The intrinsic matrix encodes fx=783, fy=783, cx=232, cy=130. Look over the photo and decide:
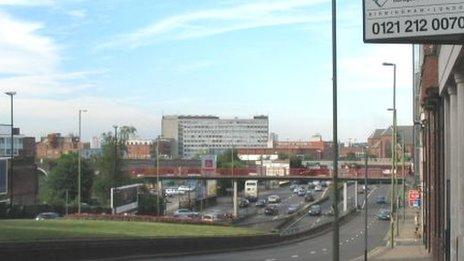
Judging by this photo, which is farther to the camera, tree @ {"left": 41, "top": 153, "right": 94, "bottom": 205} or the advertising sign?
the advertising sign

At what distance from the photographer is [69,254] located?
1246 inches

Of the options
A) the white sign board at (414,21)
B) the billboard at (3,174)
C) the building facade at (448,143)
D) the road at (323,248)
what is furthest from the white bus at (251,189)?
the white sign board at (414,21)

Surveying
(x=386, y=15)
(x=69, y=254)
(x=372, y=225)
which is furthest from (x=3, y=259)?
(x=372, y=225)

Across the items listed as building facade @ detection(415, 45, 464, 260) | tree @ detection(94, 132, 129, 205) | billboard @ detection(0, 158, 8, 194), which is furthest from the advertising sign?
building facade @ detection(415, 45, 464, 260)

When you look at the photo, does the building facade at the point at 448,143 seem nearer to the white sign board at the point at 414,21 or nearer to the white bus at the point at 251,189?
the white sign board at the point at 414,21

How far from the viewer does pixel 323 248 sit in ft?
192

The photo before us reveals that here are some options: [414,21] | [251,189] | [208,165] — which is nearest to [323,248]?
[414,21]

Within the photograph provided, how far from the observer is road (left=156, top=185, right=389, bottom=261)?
4391 cm

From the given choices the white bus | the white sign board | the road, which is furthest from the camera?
the white bus

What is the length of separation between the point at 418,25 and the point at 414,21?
0.27 feet

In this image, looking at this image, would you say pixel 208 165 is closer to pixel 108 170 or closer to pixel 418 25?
pixel 108 170

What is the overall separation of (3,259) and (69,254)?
4.84 meters

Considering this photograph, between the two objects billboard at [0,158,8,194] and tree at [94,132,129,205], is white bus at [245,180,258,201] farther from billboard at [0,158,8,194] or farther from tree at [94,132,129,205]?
billboard at [0,158,8,194]

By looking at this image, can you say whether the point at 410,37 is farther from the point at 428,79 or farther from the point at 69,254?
the point at 428,79
